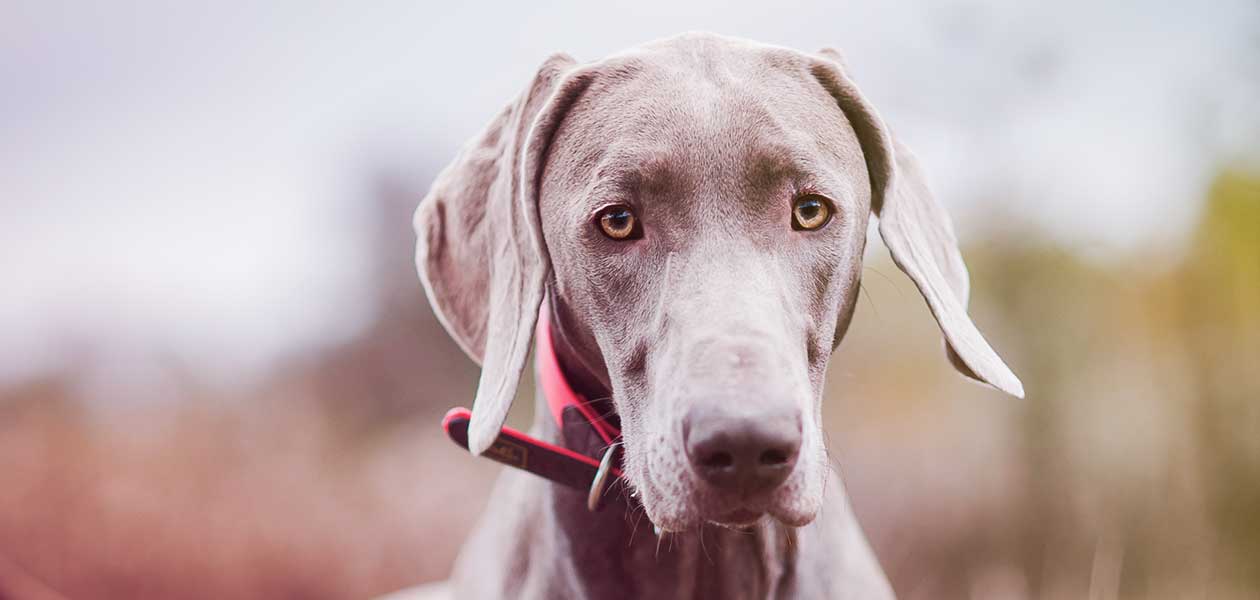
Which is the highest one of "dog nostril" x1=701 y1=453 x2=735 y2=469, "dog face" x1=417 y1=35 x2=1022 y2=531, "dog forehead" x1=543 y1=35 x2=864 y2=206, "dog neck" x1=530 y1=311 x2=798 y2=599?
"dog forehead" x1=543 y1=35 x2=864 y2=206

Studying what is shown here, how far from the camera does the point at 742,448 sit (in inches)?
54.8

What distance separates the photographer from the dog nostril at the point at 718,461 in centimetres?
141

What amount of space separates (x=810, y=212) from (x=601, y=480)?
57cm

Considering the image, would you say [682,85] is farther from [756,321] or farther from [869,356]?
[869,356]

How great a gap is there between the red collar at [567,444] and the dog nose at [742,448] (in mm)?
339

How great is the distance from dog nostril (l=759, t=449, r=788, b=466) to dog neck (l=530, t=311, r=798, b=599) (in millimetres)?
449

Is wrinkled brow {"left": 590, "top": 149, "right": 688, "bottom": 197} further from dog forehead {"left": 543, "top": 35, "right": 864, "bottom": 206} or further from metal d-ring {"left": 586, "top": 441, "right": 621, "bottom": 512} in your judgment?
metal d-ring {"left": 586, "top": 441, "right": 621, "bottom": 512}

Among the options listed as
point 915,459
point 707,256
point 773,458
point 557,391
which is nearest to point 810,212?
point 707,256

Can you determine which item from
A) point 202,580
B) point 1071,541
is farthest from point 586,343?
point 1071,541

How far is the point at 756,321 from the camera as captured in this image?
1509 millimetres

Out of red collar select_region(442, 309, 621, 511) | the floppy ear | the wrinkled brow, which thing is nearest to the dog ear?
the wrinkled brow

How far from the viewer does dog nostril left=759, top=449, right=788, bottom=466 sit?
140 centimetres

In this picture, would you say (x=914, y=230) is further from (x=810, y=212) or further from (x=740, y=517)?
(x=740, y=517)

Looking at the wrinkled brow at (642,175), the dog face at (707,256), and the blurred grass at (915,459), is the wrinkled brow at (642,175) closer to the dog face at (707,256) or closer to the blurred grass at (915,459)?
the dog face at (707,256)
